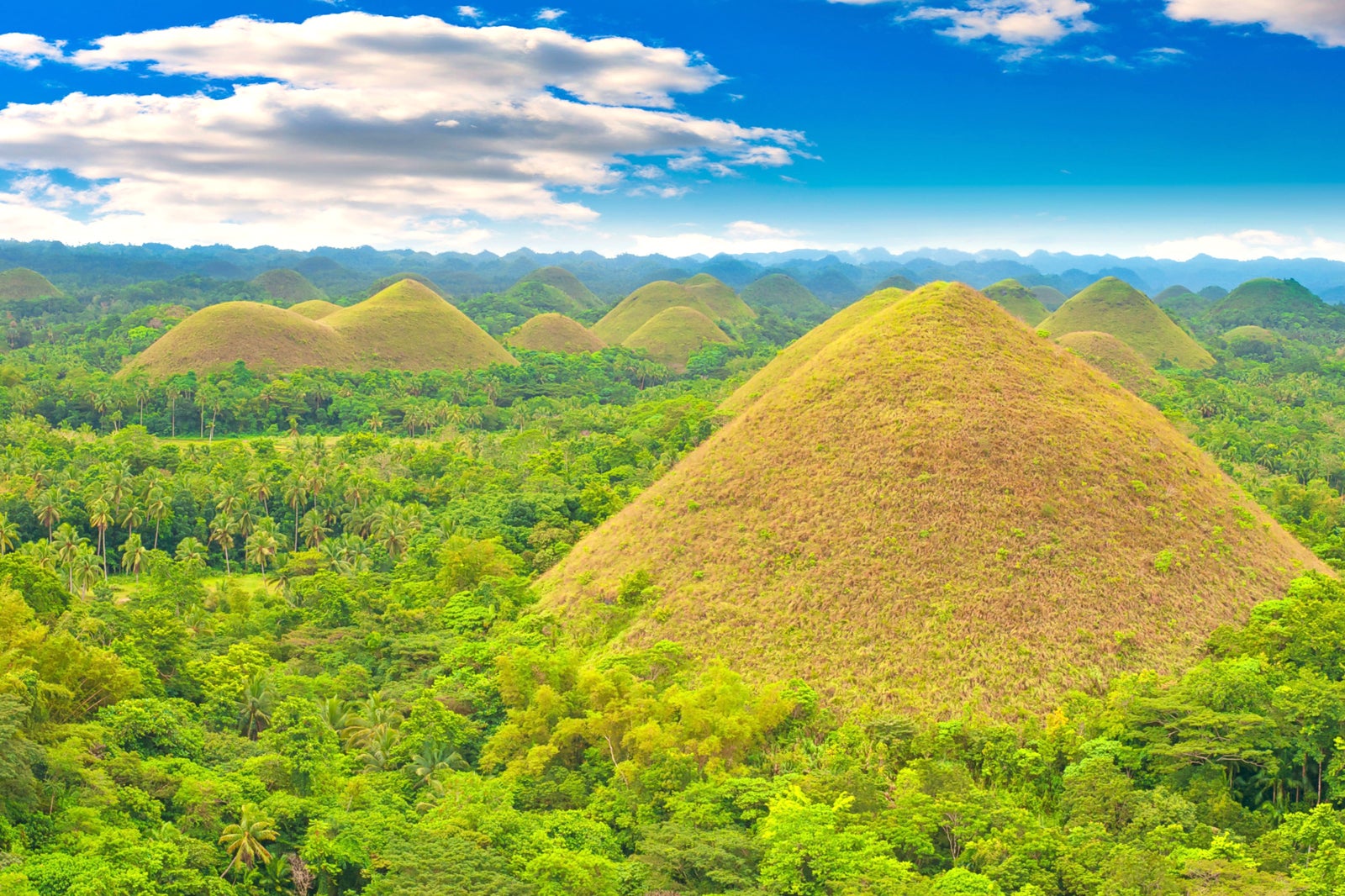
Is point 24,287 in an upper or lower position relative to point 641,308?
upper

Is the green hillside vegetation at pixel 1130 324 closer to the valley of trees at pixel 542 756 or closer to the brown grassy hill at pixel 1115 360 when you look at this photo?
the brown grassy hill at pixel 1115 360

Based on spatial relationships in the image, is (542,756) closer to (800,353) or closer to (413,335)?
(800,353)

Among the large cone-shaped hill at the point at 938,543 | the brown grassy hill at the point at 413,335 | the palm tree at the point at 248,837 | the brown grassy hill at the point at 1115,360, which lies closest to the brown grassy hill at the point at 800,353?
the large cone-shaped hill at the point at 938,543

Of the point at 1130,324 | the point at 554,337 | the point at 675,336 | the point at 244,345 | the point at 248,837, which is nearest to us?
the point at 248,837

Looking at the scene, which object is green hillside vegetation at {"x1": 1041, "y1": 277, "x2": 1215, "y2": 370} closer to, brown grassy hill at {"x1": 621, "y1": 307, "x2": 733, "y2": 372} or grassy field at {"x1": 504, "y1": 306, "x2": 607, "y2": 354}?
brown grassy hill at {"x1": 621, "y1": 307, "x2": 733, "y2": 372}

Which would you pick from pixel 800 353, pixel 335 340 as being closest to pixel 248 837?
pixel 800 353

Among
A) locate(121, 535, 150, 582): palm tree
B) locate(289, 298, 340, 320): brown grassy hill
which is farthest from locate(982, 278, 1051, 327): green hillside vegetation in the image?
locate(121, 535, 150, 582): palm tree
